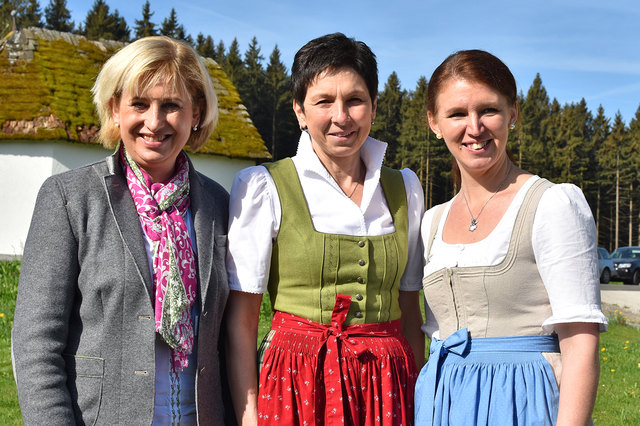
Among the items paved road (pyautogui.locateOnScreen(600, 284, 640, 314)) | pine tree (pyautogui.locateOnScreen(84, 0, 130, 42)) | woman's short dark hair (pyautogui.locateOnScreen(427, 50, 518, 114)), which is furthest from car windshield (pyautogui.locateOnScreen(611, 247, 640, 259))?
pine tree (pyautogui.locateOnScreen(84, 0, 130, 42))

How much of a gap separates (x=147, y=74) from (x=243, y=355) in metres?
1.07

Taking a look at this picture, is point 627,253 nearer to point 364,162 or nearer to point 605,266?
point 605,266

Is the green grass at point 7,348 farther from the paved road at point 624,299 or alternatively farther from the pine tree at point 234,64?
the pine tree at point 234,64

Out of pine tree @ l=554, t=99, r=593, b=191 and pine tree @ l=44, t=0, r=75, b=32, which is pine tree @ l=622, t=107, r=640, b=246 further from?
pine tree @ l=44, t=0, r=75, b=32

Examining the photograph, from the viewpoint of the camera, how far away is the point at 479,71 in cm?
227

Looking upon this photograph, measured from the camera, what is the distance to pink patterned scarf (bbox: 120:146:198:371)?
2.15m

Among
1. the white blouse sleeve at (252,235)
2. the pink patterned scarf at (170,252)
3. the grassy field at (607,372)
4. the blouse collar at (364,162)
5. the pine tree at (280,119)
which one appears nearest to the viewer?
the pink patterned scarf at (170,252)

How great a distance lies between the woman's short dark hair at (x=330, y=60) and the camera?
2.48 meters

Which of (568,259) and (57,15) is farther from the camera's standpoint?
(57,15)

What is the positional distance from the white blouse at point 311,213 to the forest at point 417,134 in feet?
133

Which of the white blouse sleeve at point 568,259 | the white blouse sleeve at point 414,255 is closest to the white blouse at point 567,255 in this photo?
the white blouse sleeve at point 568,259

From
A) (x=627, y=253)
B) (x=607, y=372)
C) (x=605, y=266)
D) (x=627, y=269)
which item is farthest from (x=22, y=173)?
(x=627, y=253)

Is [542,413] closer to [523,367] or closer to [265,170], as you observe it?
[523,367]

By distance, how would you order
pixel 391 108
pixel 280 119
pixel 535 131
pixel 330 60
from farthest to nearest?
pixel 535 131 < pixel 391 108 < pixel 280 119 < pixel 330 60
